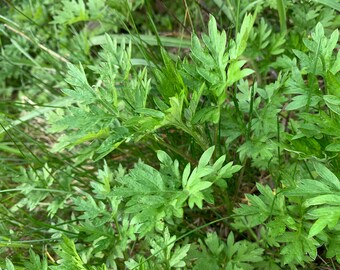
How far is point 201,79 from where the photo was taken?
146 cm

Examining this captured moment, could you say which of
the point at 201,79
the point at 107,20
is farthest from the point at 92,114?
the point at 107,20

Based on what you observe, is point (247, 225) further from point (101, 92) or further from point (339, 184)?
point (101, 92)

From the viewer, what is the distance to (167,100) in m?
1.41

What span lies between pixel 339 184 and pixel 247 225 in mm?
508

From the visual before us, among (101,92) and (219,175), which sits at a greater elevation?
(101,92)

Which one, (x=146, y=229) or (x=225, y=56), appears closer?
(x=146, y=229)

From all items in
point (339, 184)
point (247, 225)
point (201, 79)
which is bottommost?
point (247, 225)

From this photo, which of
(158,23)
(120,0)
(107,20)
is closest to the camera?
(120,0)

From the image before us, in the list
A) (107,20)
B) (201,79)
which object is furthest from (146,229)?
(107,20)

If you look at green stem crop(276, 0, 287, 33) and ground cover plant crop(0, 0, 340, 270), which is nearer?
ground cover plant crop(0, 0, 340, 270)

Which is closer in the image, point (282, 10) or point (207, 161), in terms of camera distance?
point (207, 161)

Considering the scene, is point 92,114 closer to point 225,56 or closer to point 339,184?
point 225,56

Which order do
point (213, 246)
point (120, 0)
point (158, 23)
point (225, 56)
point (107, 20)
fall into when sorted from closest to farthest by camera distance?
point (225, 56) → point (213, 246) → point (120, 0) → point (107, 20) → point (158, 23)

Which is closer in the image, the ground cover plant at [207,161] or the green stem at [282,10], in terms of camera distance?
the ground cover plant at [207,161]
